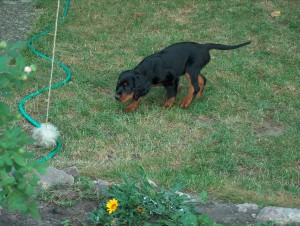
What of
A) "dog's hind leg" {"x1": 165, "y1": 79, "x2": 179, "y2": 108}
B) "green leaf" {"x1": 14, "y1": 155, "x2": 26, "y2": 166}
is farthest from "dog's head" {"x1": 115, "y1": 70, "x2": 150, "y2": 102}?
"green leaf" {"x1": 14, "y1": 155, "x2": 26, "y2": 166}

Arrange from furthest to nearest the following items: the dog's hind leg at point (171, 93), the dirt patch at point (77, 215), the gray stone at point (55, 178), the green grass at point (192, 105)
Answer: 1. the dog's hind leg at point (171, 93)
2. the green grass at point (192, 105)
3. the gray stone at point (55, 178)
4. the dirt patch at point (77, 215)

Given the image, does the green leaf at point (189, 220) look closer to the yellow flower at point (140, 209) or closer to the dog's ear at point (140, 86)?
the yellow flower at point (140, 209)

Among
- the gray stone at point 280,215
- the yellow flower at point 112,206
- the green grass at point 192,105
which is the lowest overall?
the green grass at point 192,105

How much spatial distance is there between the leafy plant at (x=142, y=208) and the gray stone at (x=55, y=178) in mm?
484

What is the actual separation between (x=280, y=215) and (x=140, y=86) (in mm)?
2540

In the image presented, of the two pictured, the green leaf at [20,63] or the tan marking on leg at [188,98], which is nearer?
the green leaf at [20,63]

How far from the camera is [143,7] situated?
983cm

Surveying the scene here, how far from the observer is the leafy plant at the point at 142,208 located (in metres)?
3.92

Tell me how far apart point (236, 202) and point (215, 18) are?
17.6 ft

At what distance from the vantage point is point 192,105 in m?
6.70

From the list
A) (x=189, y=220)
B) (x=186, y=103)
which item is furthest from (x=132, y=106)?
(x=189, y=220)

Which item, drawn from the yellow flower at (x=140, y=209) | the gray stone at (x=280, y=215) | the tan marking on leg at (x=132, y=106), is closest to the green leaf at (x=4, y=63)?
the yellow flower at (x=140, y=209)

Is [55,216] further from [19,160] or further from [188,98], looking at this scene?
[188,98]

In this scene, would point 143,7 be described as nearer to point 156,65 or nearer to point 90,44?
point 90,44
